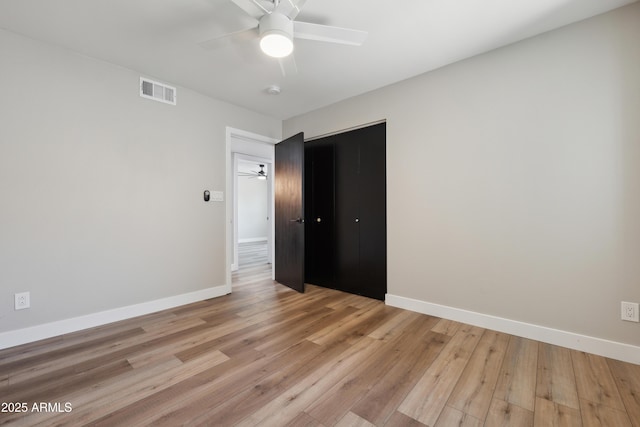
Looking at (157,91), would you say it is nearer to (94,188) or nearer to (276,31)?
(94,188)

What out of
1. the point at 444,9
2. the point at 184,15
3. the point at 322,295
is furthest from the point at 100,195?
the point at 444,9

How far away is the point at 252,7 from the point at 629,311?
3.21 metres

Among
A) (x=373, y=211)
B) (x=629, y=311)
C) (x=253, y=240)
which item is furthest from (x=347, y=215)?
(x=253, y=240)

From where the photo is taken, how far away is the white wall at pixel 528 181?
186 cm

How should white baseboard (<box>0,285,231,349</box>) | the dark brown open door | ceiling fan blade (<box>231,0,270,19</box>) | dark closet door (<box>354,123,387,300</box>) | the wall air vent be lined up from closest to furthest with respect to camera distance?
ceiling fan blade (<box>231,0,270,19</box>), white baseboard (<box>0,285,231,349</box>), the wall air vent, dark closet door (<box>354,123,387,300</box>), the dark brown open door

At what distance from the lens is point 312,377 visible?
5.46 feet

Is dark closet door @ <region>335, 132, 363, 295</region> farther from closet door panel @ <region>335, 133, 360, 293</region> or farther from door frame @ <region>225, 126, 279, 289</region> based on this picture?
door frame @ <region>225, 126, 279, 289</region>

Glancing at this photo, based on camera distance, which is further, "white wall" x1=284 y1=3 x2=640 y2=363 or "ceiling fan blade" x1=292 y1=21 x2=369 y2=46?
"white wall" x1=284 y1=3 x2=640 y2=363

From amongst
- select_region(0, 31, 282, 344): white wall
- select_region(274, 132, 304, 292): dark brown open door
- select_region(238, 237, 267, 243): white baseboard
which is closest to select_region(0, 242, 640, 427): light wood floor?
select_region(0, 31, 282, 344): white wall

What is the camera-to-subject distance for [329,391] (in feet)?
5.03

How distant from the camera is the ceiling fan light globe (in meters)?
1.68

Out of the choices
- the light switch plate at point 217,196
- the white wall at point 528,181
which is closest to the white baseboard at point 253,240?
the light switch plate at point 217,196

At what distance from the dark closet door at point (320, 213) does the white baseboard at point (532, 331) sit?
114cm

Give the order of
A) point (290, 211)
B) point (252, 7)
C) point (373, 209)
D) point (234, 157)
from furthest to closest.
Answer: point (234, 157) < point (290, 211) < point (373, 209) < point (252, 7)
